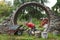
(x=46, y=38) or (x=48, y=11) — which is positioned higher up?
(x=48, y=11)

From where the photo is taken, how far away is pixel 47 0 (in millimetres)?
24406

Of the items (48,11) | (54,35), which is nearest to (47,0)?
(48,11)

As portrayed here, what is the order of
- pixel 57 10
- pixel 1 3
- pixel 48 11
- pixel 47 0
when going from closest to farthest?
pixel 48 11, pixel 57 10, pixel 47 0, pixel 1 3

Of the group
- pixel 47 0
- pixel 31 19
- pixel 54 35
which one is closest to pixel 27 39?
pixel 54 35

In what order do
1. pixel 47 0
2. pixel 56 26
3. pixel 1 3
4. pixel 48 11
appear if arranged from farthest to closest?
1. pixel 1 3
2. pixel 47 0
3. pixel 48 11
4. pixel 56 26

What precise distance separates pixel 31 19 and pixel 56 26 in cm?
682

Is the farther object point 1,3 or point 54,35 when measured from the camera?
point 1,3

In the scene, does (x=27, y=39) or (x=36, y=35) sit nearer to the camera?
(x=27, y=39)

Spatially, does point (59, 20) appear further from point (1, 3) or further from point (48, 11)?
point (1, 3)

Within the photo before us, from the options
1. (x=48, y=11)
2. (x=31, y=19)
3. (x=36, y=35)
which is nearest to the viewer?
(x=36, y=35)

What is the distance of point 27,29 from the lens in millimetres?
14344

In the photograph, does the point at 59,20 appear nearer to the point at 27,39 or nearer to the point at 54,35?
the point at 54,35

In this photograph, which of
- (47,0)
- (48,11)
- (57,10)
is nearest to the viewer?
(48,11)

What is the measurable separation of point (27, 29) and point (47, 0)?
10432mm
